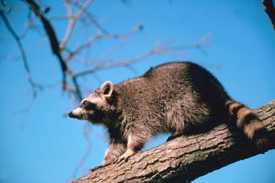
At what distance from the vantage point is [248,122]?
11.6 feet

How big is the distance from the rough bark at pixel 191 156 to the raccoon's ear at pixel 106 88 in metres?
1.72

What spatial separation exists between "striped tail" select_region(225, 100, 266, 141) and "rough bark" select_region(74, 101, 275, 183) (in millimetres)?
87

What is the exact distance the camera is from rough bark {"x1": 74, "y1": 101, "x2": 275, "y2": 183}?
11.8 feet

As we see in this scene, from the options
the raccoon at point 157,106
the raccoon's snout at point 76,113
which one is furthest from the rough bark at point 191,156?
the raccoon's snout at point 76,113

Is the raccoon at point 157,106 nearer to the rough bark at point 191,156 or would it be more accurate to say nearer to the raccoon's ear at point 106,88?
the raccoon's ear at point 106,88

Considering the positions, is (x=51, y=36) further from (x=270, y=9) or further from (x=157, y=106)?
(x=270, y=9)

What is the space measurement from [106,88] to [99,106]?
284 millimetres

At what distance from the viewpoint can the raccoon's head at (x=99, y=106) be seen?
17.7 ft

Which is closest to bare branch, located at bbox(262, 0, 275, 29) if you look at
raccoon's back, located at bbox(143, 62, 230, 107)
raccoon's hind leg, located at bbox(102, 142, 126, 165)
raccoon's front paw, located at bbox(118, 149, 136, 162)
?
raccoon's back, located at bbox(143, 62, 230, 107)

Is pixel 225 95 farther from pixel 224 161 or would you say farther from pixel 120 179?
pixel 120 179

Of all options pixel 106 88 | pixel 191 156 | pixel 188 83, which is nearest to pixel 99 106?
pixel 106 88

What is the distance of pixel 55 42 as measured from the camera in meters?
5.43

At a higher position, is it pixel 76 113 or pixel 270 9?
pixel 76 113

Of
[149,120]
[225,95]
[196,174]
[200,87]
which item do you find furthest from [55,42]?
[196,174]
